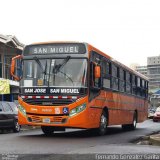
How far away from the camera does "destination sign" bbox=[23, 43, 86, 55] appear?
592 inches

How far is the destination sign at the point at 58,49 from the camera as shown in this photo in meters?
15.0

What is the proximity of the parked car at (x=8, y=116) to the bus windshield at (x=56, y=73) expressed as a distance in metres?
5.29

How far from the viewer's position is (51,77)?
14.7 meters

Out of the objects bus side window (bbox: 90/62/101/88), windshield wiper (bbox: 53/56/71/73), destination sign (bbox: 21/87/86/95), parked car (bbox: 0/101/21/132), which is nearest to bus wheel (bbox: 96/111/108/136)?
bus side window (bbox: 90/62/101/88)

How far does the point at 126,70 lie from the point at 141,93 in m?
4.41

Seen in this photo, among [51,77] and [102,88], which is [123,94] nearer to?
[102,88]

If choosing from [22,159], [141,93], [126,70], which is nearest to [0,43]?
[141,93]

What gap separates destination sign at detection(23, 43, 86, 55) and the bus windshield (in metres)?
0.30

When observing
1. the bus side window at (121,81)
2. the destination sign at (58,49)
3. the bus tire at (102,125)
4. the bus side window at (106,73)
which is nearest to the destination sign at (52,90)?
the destination sign at (58,49)

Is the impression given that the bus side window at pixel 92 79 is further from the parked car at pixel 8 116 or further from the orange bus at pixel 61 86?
the parked car at pixel 8 116

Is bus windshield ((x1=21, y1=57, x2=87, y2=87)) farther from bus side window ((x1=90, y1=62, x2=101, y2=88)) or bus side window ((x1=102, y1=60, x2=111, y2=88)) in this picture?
bus side window ((x1=102, y1=60, x2=111, y2=88))

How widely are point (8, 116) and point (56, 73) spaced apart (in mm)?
6577

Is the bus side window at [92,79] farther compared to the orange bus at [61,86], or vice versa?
the bus side window at [92,79]

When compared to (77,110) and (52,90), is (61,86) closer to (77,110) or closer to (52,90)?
(52,90)
